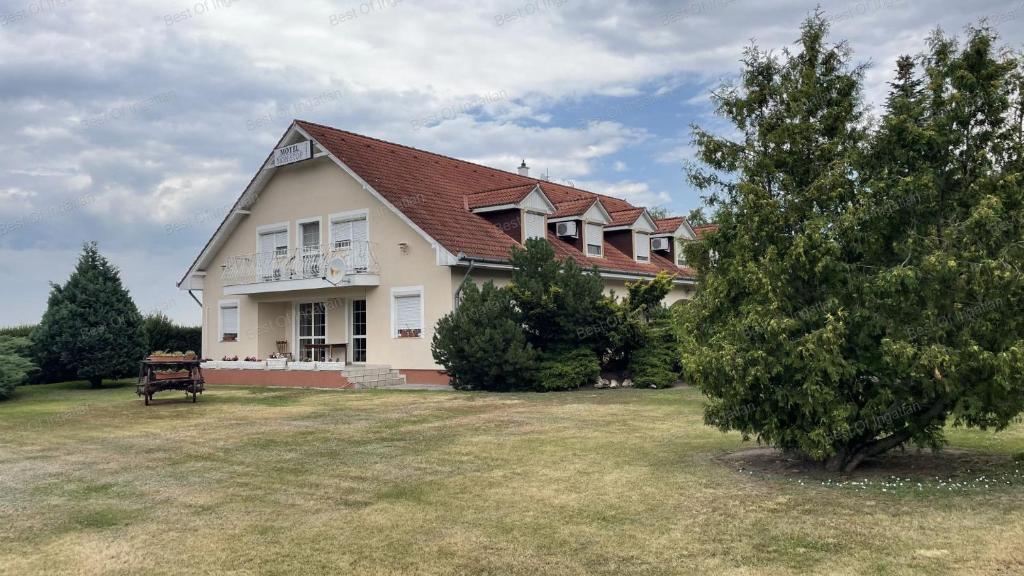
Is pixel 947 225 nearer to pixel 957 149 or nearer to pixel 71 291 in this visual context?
pixel 957 149

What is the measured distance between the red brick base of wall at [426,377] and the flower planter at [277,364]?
3664 millimetres

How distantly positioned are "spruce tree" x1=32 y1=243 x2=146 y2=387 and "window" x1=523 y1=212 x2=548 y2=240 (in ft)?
42.6

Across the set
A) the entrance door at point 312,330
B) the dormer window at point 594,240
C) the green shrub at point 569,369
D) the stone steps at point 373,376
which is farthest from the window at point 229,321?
the green shrub at point 569,369

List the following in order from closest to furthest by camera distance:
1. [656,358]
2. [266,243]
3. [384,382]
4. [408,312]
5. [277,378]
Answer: [656,358] → [384,382] → [408,312] → [277,378] → [266,243]

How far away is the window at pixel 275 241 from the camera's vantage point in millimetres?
26531

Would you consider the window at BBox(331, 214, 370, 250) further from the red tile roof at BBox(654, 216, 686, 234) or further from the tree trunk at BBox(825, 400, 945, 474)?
the tree trunk at BBox(825, 400, 945, 474)

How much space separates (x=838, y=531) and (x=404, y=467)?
15.6 ft

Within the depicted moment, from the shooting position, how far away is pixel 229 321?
2805cm

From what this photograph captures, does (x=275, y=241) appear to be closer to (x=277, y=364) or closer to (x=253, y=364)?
(x=253, y=364)

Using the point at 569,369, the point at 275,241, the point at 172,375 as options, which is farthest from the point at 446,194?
the point at 172,375

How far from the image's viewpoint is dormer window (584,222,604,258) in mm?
27359

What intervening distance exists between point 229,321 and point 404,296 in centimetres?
861

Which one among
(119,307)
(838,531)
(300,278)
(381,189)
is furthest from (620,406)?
(119,307)

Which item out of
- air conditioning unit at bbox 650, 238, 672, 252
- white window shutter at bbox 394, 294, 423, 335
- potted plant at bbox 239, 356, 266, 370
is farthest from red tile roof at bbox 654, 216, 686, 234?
potted plant at bbox 239, 356, 266, 370
